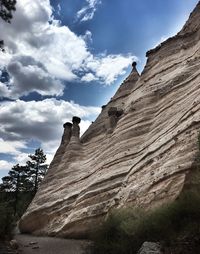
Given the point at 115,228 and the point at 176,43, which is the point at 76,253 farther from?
the point at 176,43

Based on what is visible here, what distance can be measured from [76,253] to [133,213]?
3.22 m

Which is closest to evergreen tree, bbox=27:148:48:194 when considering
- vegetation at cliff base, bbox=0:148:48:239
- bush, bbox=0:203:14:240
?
vegetation at cliff base, bbox=0:148:48:239

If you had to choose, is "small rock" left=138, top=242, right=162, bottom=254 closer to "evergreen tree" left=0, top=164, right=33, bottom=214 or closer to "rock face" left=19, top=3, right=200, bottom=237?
"rock face" left=19, top=3, right=200, bottom=237

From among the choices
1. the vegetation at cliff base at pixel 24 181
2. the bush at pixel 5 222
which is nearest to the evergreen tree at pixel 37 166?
the vegetation at cliff base at pixel 24 181

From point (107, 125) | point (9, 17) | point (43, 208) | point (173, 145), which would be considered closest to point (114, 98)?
point (107, 125)

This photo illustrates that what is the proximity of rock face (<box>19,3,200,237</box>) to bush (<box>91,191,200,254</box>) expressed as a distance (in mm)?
1641

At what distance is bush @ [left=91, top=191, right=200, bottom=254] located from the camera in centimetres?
1086

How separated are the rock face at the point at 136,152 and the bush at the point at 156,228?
1.64 meters

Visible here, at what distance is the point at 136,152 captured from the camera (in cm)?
1989

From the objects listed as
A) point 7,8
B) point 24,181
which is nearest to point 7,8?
point 7,8

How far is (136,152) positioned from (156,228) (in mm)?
8547

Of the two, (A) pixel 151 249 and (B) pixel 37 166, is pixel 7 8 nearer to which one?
(A) pixel 151 249

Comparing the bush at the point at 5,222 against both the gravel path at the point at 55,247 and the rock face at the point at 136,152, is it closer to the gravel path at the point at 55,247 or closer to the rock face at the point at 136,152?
the gravel path at the point at 55,247

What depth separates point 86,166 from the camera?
2550cm
